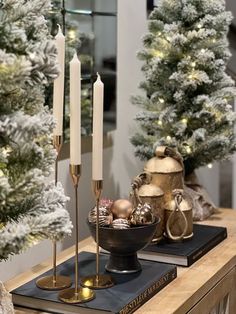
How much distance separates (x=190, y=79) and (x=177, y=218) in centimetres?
47

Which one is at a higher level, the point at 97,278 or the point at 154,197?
the point at 154,197

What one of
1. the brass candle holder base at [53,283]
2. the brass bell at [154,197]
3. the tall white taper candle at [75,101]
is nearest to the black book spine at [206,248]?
the brass bell at [154,197]

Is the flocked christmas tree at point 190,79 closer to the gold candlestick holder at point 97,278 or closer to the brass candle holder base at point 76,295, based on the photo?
the gold candlestick holder at point 97,278

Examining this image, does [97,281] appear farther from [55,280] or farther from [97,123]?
[97,123]

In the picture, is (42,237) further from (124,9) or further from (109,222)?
(124,9)

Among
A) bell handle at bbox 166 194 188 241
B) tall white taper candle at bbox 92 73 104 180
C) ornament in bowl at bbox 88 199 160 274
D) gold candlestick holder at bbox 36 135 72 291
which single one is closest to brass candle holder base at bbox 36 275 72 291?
gold candlestick holder at bbox 36 135 72 291

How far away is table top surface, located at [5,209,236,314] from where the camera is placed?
1.28 meters

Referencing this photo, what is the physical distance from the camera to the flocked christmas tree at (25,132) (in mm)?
916

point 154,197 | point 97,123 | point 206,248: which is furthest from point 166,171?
point 97,123

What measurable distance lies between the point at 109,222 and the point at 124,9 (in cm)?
92

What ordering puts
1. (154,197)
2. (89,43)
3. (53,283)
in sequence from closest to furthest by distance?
(53,283) < (154,197) < (89,43)

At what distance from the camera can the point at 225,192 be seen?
353 centimetres

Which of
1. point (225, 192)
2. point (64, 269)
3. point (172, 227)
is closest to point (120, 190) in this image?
point (172, 227)

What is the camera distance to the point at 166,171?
168 centimetres
